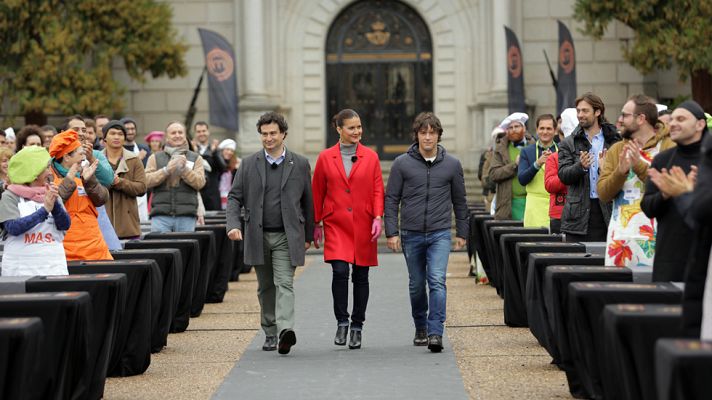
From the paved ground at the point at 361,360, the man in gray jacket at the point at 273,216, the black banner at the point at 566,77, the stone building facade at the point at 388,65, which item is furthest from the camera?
the stone building facade at the point at 388,65

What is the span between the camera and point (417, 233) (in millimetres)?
12398

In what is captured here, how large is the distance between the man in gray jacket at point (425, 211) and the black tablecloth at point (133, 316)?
2.18 m

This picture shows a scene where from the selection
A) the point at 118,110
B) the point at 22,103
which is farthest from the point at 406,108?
the point at 22,103

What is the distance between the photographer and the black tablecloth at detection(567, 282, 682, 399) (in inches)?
340

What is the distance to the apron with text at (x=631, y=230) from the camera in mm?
10844

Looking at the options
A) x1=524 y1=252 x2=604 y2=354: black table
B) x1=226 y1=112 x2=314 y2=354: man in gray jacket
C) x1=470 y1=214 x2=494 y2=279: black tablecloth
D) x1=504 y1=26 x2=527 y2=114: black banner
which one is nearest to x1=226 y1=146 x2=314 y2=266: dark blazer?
x1=226 y1=112 x2=314 y2=354: man in gray jacket

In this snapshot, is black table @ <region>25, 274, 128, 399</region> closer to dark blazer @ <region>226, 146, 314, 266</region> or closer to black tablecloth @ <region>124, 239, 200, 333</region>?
dark blazer @ <region>226, 146, 314, 266</region>

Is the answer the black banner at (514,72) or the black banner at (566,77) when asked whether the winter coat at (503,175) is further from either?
the black banner at (514,72)

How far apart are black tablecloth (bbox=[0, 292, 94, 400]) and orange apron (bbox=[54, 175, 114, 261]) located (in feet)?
10.5

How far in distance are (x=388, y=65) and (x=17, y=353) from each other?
88.6 feet

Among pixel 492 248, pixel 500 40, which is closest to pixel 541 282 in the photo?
pixel 492 248

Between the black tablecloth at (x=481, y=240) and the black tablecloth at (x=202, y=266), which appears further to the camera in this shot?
the black tablecloth at (x=481, y=240)

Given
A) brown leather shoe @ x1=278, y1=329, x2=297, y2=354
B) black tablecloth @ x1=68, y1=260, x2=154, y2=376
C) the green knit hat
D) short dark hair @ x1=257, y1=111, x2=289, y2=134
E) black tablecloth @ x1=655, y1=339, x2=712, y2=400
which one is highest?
short dark hair @ x1=257, y1=111, x2=289, y2=134

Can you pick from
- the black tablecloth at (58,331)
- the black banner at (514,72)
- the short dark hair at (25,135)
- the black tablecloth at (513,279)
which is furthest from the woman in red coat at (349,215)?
the black banner at (514,72)
